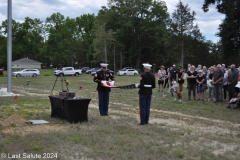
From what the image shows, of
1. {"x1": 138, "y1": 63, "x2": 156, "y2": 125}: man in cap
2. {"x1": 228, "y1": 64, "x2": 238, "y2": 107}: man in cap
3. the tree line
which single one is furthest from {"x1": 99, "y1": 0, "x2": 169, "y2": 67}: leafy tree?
{"x1": 138, "y1": 63, "x2": 156, "y2": 125}: man in cap

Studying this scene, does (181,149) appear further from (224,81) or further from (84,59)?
(84,59)

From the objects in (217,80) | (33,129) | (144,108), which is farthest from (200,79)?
(33,129)

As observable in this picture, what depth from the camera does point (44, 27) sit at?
11694cm

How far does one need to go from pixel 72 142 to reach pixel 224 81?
1153 cm

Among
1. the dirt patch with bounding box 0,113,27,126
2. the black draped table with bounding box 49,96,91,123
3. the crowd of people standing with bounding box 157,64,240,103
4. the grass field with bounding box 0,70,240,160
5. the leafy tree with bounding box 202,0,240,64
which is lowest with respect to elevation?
the grass field with bounding box 0,70,240,160

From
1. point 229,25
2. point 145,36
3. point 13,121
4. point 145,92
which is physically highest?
point 145,36

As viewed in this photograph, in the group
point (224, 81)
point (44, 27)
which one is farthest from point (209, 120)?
point (44, 27)

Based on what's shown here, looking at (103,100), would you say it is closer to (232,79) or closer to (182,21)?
(232,79)

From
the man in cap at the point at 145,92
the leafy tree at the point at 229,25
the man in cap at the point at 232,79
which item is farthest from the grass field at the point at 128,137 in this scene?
the leafy tree at the point at 229,25

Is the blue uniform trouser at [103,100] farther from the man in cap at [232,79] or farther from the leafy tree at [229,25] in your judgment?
the leafy tree at [229,25]

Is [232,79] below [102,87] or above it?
above

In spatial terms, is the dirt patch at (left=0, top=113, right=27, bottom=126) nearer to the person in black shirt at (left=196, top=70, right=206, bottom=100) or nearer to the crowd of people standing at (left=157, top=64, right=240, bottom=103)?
the crowd of people standing at (left=157, top=64, right=240, bottom=103)

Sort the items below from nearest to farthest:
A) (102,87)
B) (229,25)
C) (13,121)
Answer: (13,121)
(102,87)
(229,25)

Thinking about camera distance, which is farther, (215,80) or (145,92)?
(215,80)
